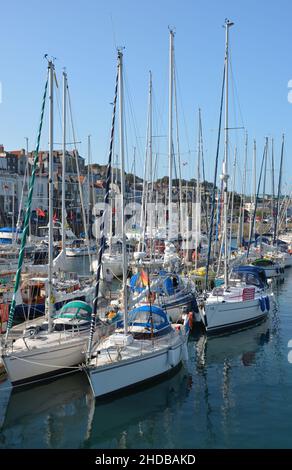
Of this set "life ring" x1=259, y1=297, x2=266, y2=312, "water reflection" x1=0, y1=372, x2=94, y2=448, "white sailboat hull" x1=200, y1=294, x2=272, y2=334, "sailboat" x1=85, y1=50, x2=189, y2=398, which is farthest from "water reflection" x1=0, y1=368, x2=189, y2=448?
"life ring" x1=259, y1=297, x2=266, y2=312

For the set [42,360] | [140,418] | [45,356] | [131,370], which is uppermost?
[45,356]

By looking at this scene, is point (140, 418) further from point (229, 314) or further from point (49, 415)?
point (229, 314)

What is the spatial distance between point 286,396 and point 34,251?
38.6 meters

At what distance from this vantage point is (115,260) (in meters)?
44.8

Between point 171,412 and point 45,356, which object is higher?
point 45,356

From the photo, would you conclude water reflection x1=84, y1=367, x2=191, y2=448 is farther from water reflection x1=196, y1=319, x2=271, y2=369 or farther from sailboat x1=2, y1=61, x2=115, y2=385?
water reflection x1=196, y1=319, x2=271, y2=369

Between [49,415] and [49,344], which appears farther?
[49,344]

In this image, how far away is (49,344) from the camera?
18781mm

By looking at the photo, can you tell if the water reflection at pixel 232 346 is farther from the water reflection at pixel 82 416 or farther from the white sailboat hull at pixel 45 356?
the white sailboat hull at pixel 45 356

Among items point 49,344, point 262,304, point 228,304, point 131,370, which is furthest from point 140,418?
point 262,304

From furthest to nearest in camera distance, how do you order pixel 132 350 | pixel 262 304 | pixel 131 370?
pixel 262 304 < pixel 132 350 < pixel 131 370

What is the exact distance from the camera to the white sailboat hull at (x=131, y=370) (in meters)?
16.9

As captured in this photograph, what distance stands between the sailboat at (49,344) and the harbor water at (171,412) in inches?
27.1

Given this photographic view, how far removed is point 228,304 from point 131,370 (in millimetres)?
10340
